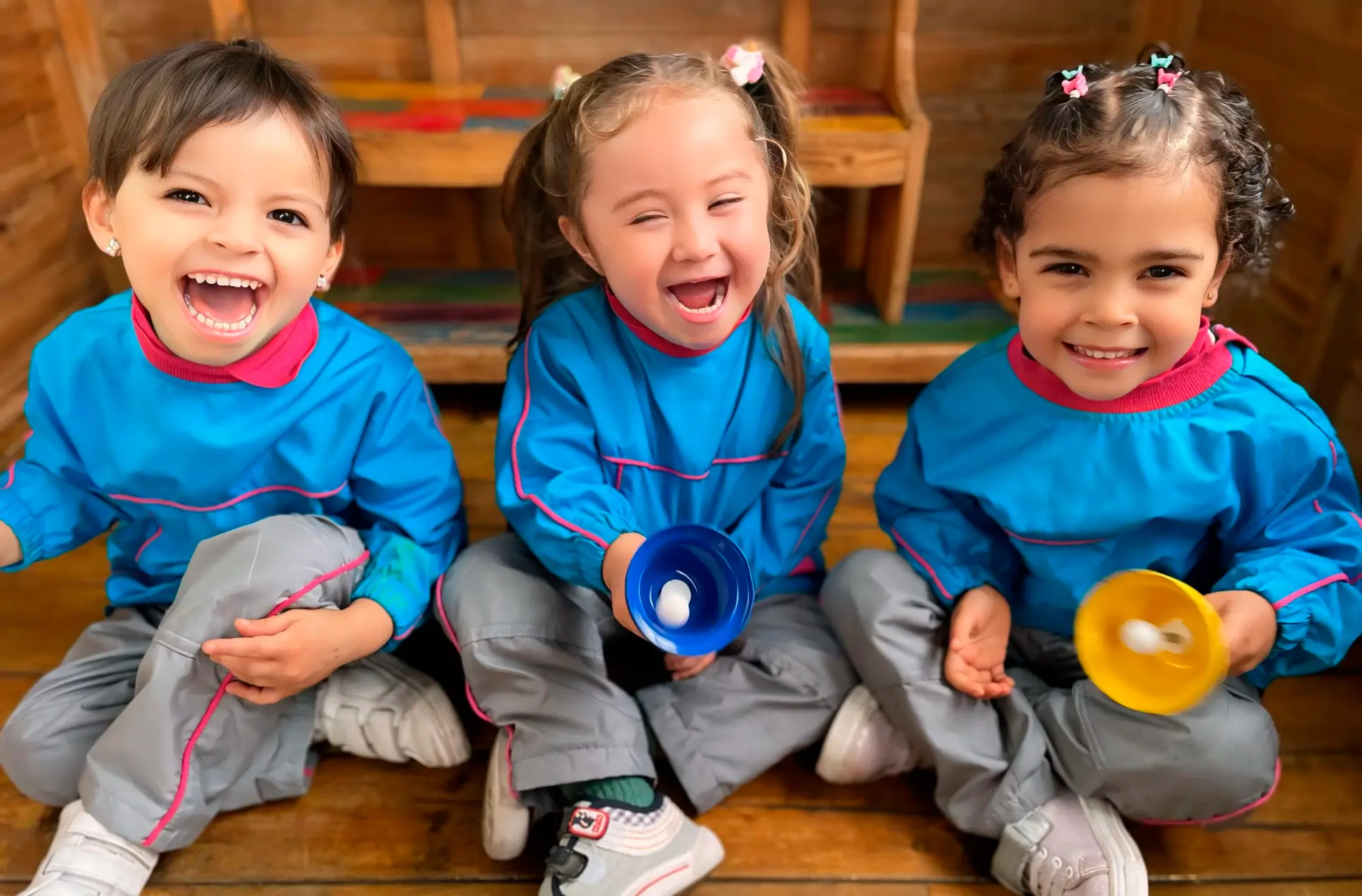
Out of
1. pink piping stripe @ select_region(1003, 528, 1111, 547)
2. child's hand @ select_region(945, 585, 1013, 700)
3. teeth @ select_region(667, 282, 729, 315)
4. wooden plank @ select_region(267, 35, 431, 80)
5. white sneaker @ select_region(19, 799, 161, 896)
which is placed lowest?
white sneaker @ select_region(19, 799, 161, 896)

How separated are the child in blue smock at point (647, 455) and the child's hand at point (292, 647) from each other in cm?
10

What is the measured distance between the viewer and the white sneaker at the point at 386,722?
1083mm

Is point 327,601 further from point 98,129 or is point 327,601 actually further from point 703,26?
point 703,26

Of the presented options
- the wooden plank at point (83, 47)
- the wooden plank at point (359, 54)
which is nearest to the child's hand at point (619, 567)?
the wooden plank at point (359, 54)

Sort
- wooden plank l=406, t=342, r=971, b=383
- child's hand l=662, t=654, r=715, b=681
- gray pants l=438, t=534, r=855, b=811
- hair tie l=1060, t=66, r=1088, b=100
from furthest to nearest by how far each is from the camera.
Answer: wooden plank l=406, t=342, r=971, b=383
child's hand l=662, t=654, r=715, b=681
gray pants l=438, t=534, r=855, b=811
hair tie l=1060, t=66, r=1088, b=100

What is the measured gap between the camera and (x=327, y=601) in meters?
0.99

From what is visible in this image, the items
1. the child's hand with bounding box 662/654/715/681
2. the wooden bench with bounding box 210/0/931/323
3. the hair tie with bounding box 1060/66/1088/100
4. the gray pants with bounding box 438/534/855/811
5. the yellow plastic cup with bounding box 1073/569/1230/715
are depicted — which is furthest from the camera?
the wooden bench with bounding box 210/0/931/323

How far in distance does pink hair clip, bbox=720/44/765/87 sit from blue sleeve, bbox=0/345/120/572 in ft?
2.45

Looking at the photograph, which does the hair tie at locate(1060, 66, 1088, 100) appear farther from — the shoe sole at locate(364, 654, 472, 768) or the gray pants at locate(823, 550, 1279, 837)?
the shoe sole at locate(364, 654, 472, 768)

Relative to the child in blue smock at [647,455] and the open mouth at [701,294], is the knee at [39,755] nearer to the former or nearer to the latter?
the child in blue smock at [647,455]

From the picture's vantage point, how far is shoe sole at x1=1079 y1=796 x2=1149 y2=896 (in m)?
0.94

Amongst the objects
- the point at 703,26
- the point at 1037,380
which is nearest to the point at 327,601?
the point at 1037,380

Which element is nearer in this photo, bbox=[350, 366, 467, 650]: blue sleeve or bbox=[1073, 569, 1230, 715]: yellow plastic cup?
bbox=[1073, 569, 1230, 715]: yellow plastic cup

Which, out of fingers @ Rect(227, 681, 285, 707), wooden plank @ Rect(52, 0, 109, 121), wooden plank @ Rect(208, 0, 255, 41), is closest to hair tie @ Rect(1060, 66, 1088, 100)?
fingers @ Rect(227, 681, 285, 707)
